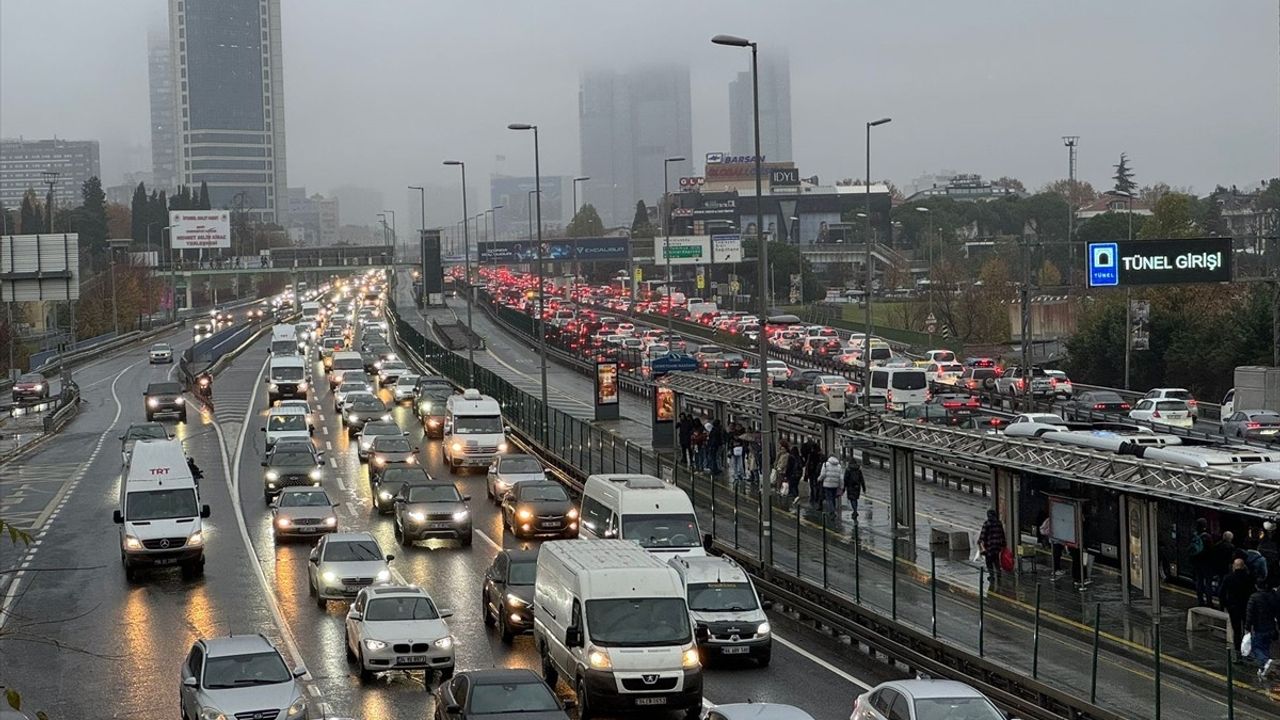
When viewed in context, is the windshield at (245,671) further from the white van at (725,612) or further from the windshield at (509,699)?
the white van at (725,612)

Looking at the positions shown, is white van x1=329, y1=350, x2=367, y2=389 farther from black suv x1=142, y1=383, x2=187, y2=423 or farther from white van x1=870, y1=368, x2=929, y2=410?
white van x1=870, y1=368, x2=929, y2=410

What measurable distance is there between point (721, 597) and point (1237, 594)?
7.06 m

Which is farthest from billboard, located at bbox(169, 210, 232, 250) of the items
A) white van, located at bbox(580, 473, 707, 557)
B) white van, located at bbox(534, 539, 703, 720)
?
white van, located at bbox(534, 539, 703, 720)

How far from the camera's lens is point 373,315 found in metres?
158

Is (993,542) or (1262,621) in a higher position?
(1262,621)

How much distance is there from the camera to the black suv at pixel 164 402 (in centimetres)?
6625

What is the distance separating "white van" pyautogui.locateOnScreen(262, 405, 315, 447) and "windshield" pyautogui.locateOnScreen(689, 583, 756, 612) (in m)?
30.9

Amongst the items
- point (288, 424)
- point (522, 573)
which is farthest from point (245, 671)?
point (288, 424)

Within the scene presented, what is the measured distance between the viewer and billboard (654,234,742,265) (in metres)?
116

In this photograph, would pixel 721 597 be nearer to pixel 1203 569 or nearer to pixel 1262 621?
pixel 1203 569

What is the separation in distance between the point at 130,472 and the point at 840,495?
50.6ft

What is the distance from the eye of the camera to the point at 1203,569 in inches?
949

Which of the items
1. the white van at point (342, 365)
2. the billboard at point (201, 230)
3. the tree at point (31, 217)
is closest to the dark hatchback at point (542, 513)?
the white van at point (342, 365)

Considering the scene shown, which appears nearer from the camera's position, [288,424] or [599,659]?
[599,659]
